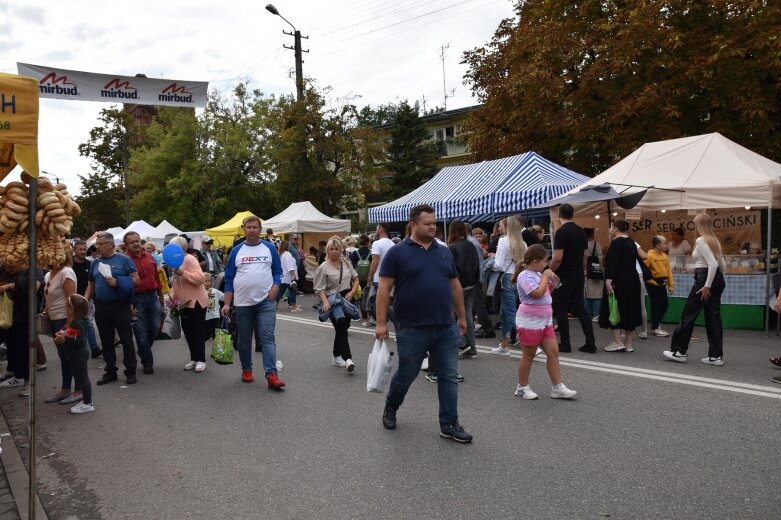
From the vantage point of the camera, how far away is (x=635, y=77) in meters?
15.4

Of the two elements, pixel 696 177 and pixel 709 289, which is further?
pixel 696 177

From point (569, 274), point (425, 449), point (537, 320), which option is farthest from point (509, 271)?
point (425, 449)

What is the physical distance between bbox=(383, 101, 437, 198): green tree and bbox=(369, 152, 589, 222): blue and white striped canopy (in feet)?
85.8

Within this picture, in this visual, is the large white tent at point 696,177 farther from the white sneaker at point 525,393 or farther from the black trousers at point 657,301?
the white sneaker at point 525,393

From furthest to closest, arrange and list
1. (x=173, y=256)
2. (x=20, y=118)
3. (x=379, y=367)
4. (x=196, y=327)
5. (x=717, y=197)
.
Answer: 1. (x=717, y=197)
2. (x=196, y=327)
3. (x=173, y=256)
4. (x=379, y=367)
5. (x=20, y=118)

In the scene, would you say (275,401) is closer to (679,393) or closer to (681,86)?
(679,393)

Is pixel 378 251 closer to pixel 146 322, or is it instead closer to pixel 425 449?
pixel 146 322

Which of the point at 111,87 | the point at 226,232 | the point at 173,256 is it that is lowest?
the point at 173,256

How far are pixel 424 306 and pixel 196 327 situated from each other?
Result: 4335mm

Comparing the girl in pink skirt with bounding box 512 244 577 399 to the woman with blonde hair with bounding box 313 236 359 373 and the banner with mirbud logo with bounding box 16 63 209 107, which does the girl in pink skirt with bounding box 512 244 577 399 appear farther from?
the banner with mirbud logo with bounding box 16 63 209 107

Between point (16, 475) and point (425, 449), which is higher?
point (425, 449)

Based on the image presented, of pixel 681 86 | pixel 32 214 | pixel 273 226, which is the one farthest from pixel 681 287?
pixel 273 226

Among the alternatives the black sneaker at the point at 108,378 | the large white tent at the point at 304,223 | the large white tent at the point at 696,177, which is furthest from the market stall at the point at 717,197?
the large white tent at the point at 304,223

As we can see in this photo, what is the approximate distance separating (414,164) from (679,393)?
126ft
